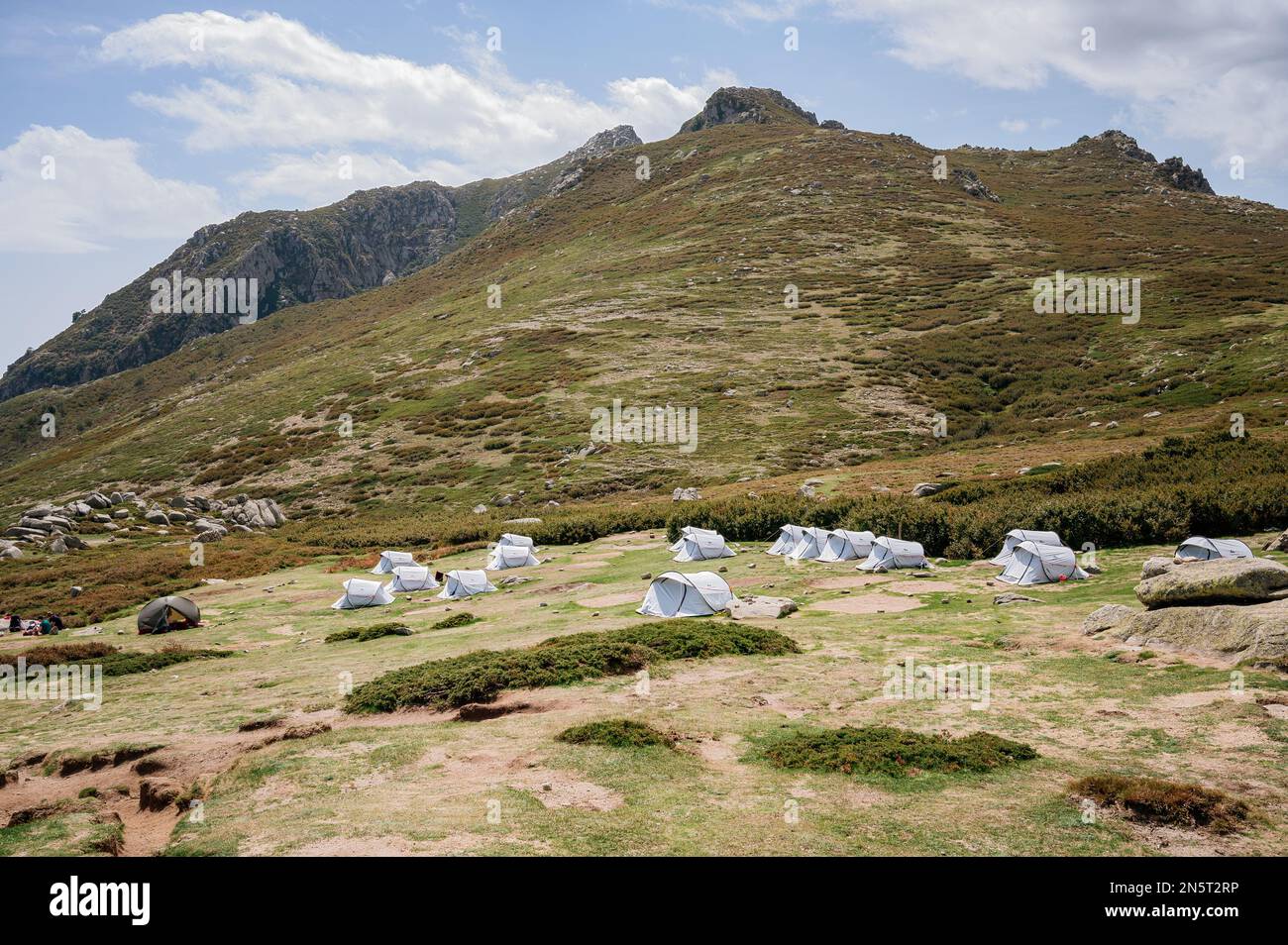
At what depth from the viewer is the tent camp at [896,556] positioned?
28453mm

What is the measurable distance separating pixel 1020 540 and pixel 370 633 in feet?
74.7

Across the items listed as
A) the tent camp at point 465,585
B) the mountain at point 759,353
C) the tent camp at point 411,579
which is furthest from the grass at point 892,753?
the mountain at point 759,353

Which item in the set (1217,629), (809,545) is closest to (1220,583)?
(1217,629)

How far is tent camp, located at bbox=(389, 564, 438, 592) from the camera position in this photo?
1291 inches

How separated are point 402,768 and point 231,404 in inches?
3889

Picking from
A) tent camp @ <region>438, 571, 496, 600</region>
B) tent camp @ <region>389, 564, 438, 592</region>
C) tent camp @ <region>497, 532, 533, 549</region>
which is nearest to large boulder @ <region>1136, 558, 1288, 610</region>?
tent camp @ <region>438, 571, 496, 600</region>

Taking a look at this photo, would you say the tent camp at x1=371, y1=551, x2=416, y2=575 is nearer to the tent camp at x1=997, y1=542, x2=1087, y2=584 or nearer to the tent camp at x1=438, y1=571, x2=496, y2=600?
the tent camp at x1=438, y1=571, x2=496, y2=600

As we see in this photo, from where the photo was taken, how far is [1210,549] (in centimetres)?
2266

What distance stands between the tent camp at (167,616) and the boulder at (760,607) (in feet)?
68.5

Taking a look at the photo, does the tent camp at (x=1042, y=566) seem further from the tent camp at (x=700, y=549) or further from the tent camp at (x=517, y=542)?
the tent camp at (x=517, y=542)

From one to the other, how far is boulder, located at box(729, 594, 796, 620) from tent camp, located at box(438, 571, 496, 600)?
39.9ft

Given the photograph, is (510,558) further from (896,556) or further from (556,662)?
(556,662)
